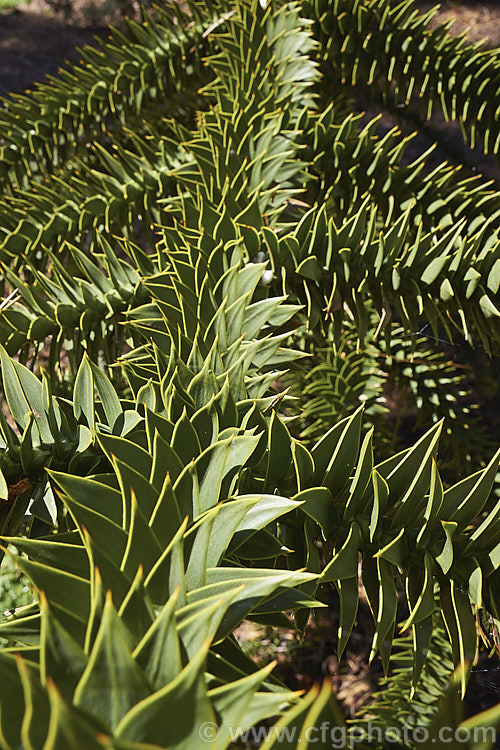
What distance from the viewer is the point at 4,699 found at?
0.92 ft

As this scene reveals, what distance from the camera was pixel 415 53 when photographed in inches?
52.7

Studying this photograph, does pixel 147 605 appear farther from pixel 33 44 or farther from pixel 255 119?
pixel 33 44

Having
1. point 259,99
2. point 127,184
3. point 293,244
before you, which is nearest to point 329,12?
point 259,99

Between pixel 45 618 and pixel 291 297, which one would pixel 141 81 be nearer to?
pixel 291 297

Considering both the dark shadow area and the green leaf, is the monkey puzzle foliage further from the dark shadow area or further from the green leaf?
the dark shadow area

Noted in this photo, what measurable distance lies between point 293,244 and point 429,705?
96 cm

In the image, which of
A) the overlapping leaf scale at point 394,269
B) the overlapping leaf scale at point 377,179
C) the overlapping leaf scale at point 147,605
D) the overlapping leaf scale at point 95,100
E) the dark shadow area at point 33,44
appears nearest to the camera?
the overlapping leaf scale at point 147,605

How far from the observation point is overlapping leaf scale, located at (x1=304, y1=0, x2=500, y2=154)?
1307 millimetres

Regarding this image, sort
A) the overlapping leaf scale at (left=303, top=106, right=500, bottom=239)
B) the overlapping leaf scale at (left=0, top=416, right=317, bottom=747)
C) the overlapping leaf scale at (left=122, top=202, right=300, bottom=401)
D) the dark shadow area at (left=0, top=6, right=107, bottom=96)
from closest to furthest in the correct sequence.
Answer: the overlapping leaf scale at (left=0, top=416, right=317, bottom=747)
the overlapping leaf scale at (left=122, top=202, right=300, bottom=401)
the overlapping leaf scale at (left=303, top=106, right=500, bottom=239)
the dark shadow area at (left=0, top=6, right=107, bottom=96)

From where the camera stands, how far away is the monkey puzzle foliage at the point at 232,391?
0.99ft

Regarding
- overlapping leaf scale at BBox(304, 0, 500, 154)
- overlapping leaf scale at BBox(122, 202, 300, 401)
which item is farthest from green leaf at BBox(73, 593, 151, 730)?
overlapping leaf scale at BBox(304, 0, 500, 154)

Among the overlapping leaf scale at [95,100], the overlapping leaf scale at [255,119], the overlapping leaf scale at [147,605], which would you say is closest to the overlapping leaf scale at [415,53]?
the overlapping leaf scale at [255,119]

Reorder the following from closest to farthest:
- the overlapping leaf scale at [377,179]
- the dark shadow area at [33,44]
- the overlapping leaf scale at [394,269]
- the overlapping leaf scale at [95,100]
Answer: the overlapping leaf scale at [394,269], the overlapping leaf scale at [377,179], the overlapping leaf scale at [95,100], the dark shadow area at [33,44]

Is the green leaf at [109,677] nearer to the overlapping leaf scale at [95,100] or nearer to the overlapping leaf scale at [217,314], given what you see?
the overlapping leaf scale at [217,314]
